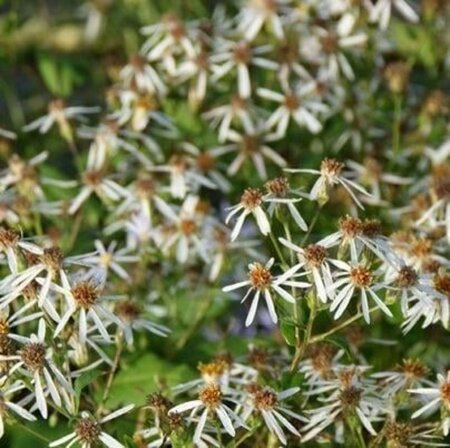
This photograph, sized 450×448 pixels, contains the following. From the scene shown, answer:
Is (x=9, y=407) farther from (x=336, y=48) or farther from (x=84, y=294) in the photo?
(x=336, y=48)

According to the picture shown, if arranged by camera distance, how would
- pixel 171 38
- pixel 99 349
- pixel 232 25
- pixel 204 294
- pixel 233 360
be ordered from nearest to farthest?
pixel 99 349 < pixel 233 360 < pixel 204 294 < pixel 171 38 < pixel 232 25

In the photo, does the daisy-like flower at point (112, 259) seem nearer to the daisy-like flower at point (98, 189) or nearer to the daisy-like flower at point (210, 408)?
the daisy-like flower at point (98, 189)

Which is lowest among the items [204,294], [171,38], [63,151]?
[63,151]

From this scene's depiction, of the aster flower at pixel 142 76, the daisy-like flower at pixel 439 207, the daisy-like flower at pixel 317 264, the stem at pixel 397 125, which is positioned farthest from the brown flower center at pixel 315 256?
the aster flower at pixel 142 76

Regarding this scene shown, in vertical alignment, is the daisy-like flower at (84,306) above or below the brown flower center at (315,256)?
below

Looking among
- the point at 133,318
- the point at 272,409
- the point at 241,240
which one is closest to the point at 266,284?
the point at 272,409

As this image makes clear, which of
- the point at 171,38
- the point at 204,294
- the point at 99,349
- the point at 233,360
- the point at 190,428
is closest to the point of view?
the point at 190,428

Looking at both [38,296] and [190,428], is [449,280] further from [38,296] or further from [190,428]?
[38,296]

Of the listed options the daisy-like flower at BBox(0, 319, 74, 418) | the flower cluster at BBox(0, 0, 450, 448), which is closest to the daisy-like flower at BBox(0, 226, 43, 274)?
the flower cluster at BBox(0, 0, 450, 448)

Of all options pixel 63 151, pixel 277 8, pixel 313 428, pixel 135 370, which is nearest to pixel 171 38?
pixel 277 8
